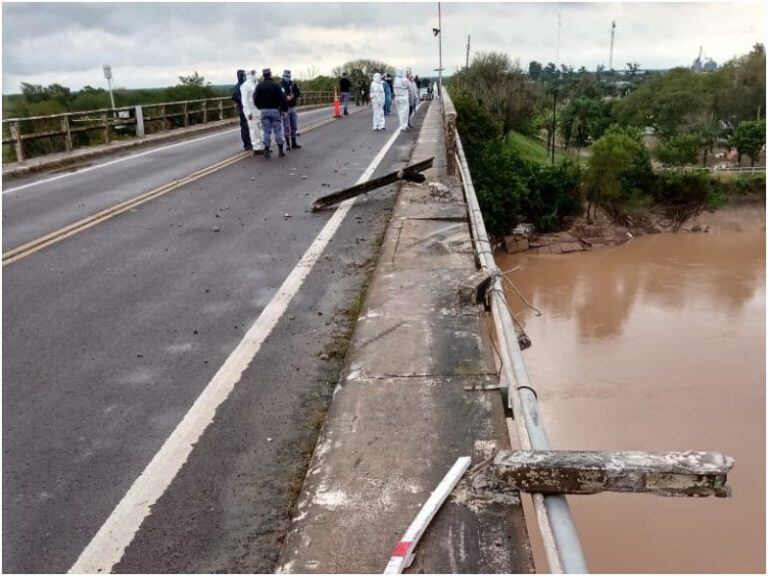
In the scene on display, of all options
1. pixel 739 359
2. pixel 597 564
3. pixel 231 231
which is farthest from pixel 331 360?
pixel 739 359

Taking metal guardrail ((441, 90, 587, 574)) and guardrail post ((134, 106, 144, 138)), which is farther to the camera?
guardrail post ((134, 106, 144, 138))

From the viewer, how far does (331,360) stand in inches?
189

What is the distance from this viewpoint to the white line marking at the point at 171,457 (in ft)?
9.74

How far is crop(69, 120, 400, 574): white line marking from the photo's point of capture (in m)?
2.97

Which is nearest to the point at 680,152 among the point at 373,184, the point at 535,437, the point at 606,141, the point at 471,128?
the point at 606,141

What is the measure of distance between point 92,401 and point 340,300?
7.82ft

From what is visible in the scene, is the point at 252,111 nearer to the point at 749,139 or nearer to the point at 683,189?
the point at 683,189

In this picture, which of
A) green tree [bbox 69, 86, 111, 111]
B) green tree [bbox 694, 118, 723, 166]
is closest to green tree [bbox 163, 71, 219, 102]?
green tree [bbox 69, 86, 111, 111]

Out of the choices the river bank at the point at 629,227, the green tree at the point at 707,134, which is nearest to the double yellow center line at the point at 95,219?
the river bank at the point at 629,227

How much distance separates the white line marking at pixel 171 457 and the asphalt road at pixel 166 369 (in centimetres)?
5

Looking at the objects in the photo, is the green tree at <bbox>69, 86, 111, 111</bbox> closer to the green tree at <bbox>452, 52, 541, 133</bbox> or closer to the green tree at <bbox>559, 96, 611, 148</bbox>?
the green tree at <bbox>452, 52, 541, 133</bbox>

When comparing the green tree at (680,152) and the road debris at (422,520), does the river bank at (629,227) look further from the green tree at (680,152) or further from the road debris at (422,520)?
the road debris at (422,520)

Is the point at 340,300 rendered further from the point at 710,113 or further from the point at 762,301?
the point at 710,113

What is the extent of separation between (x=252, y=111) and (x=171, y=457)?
44.6 feet
